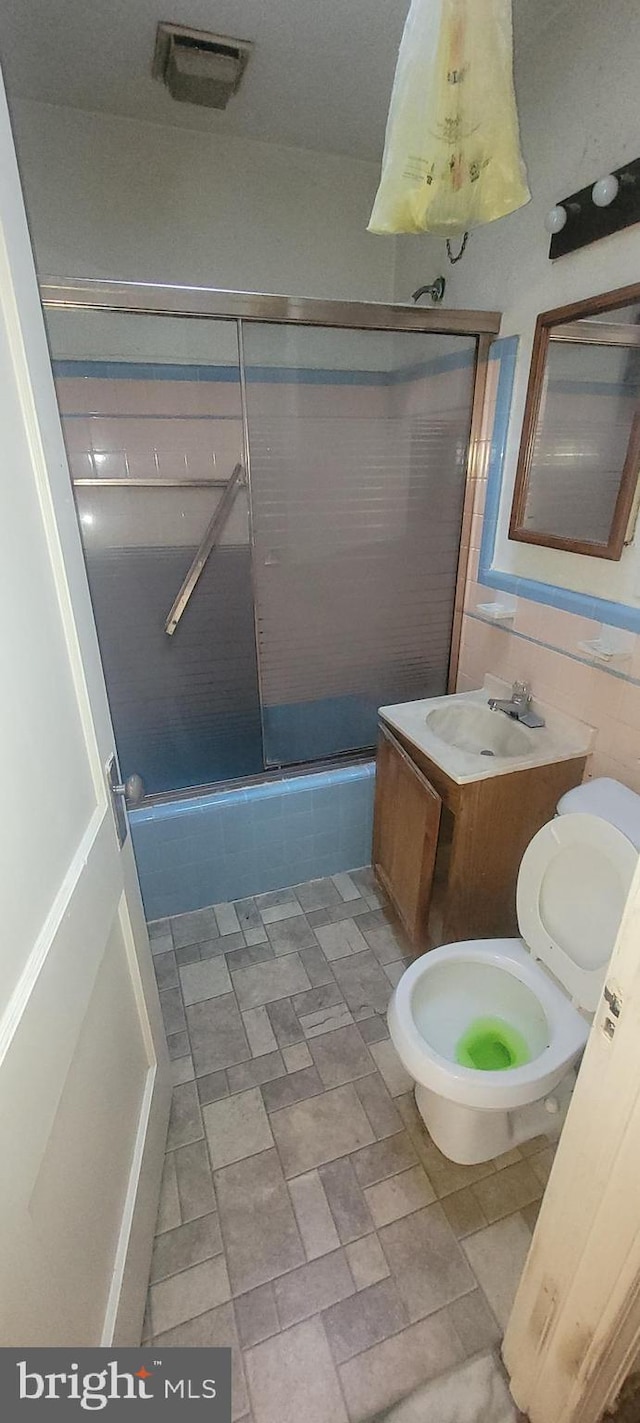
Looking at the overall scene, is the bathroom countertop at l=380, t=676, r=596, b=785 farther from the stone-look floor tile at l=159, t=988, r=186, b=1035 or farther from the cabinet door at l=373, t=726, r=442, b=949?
the stone-look floor tile at l=159, t=988, r=186, b=1035

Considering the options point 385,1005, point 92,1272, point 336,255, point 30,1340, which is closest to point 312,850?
point 385,1005

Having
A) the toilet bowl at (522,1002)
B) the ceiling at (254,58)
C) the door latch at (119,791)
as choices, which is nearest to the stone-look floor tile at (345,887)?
the toilet bowl at (522,1002)

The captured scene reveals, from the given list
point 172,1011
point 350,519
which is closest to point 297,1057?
point 172,1011

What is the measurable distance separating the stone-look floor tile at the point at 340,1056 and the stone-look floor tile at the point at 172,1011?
1.26 ft

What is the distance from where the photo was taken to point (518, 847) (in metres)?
1.61

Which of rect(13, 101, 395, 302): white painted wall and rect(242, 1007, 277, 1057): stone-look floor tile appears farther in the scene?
rect(13, 101, 395, 302): white painted wall

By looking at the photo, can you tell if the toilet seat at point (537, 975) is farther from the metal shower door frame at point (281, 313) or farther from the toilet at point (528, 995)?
the metal shower door frame at point (281, 313)

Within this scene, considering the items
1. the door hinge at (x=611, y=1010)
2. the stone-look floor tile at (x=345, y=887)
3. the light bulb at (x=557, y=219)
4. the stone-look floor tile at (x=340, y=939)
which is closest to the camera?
the door hinge at (x=611, y=1010)

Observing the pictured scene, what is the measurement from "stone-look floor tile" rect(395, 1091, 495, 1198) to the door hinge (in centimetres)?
95

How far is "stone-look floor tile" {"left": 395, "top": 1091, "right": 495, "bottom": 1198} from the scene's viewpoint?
4.13 feet

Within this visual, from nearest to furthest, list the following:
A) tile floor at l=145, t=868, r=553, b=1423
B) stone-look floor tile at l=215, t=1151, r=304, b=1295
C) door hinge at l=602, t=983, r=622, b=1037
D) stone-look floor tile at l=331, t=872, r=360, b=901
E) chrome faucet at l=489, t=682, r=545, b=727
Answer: door hinge at l=602, t=983, r=622, b=1037
tile floor at l=145, t=868, r=553, b=1423
stone-look floor tile at l=215, t=1151, r=304, b=1295
chrome faucet at l=489, t=682, r=545, b=727
stone-look floor tile at l=331, t=872, r=360, b=901

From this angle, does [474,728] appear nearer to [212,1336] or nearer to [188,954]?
[188,954]

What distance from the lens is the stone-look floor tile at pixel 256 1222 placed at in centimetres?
113

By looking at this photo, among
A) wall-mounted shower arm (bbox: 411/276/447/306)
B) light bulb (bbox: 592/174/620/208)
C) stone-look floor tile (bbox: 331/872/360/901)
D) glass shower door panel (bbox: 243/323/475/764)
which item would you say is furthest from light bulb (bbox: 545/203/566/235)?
stone-look floor tile (bbox: 331/872/360/901)
